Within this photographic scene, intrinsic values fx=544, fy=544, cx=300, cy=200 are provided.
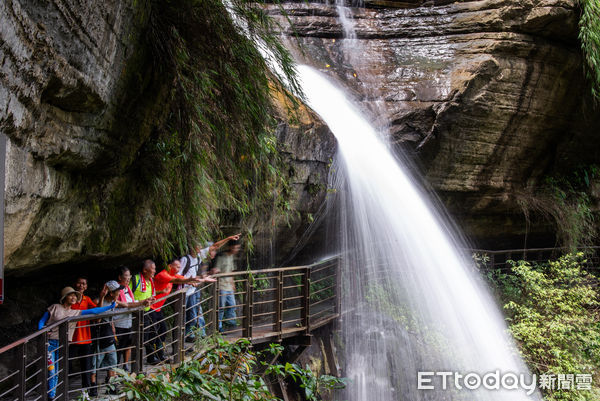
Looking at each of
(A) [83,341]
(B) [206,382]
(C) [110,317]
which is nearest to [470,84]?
(C) [110,317]

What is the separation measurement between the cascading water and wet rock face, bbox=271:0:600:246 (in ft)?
2.29

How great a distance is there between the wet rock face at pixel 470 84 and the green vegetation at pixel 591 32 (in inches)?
8.2

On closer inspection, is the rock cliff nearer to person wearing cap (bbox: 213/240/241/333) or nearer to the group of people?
the group of people

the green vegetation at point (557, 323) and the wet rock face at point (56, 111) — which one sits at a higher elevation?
the wet rock face at point (56, 111)

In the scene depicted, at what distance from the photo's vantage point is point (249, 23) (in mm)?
5266

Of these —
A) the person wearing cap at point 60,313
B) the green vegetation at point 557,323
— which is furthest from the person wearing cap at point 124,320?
the green vegetation at point 557,323

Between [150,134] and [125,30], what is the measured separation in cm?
117

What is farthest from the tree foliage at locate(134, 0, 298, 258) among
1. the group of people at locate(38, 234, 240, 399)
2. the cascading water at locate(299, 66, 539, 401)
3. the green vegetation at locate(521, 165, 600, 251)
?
the green vegetation at locate(521, 165, 600, 251)

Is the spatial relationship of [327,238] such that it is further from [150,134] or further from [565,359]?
[150,134]

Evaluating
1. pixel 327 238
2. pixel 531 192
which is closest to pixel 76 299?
pixel 327 238

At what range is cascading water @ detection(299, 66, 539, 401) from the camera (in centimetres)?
907

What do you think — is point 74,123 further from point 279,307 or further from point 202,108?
point 279,307

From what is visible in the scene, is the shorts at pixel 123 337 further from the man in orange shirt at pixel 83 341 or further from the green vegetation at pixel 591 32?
the green vegetation at pixel 591 32

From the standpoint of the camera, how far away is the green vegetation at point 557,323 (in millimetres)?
8859
